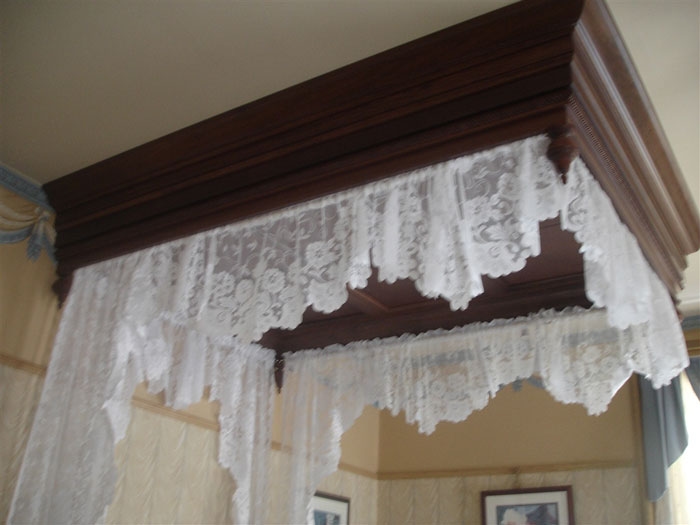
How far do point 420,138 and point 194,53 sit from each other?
0.78 m

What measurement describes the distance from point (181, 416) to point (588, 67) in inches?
Result: 101

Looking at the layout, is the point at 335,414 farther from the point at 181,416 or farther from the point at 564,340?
the point at 564,340

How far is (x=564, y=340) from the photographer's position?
365cm

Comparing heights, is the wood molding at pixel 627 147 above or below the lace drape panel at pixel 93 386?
above

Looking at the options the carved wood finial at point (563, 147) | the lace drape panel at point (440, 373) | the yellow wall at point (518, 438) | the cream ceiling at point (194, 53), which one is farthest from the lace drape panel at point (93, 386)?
the yellow wall at point (518, 438)

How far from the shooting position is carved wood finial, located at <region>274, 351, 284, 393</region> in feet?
13.9

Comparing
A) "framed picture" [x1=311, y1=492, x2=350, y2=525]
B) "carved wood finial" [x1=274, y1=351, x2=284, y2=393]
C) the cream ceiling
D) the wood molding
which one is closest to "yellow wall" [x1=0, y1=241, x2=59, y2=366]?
the cream ceiling

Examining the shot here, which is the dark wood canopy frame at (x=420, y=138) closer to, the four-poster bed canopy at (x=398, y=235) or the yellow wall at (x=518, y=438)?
the four-poster bed canopy at (x=398, y=235)

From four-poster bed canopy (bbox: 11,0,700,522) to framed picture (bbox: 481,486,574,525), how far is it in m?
1.00

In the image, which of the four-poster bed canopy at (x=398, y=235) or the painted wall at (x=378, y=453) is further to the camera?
the painted wall at (x=378, y=453)

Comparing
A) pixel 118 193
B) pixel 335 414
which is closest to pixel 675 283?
pixel 335 414

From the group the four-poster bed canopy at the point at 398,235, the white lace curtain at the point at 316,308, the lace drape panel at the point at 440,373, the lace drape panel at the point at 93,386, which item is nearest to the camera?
the four-poster bed canopy at the point at 398,235

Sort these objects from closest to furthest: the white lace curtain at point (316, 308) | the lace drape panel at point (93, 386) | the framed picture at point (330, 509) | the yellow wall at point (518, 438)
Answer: the white lace curtain at point (316, 308), the lace drape panel at point (93, 386), the yellow wall at point (518, 438), the framed picture at point (330, 509)

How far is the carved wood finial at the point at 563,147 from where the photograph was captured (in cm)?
203
